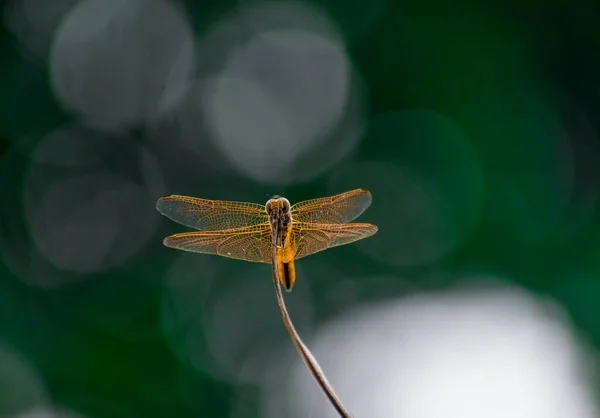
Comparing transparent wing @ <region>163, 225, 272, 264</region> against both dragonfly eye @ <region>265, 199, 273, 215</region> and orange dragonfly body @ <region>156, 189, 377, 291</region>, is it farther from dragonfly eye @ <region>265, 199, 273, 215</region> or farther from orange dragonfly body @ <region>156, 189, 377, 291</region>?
dragonfly eye @ <region>265, 199, 273, 215</region>

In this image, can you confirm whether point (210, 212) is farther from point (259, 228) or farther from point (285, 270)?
point (285, 270)

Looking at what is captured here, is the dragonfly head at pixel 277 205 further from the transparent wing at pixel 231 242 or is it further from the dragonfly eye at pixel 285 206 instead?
the transparent wing at pixel 231 242

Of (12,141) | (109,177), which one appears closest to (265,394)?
(109,177)

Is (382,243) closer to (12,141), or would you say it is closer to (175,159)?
(175,159)

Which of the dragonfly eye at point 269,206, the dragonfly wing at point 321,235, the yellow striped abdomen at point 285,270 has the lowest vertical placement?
the dragonfly wing at point 321,235

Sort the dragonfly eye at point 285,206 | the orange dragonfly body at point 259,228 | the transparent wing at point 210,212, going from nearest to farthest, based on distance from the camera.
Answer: the dragonfly eye at point 285,206 < the orange dragonfly body at point 259,228 < the transparent wing at point 210,212

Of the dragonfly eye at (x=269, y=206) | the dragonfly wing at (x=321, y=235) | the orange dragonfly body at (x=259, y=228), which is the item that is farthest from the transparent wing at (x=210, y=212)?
the dragonfly eye at (x=269, y=206)
